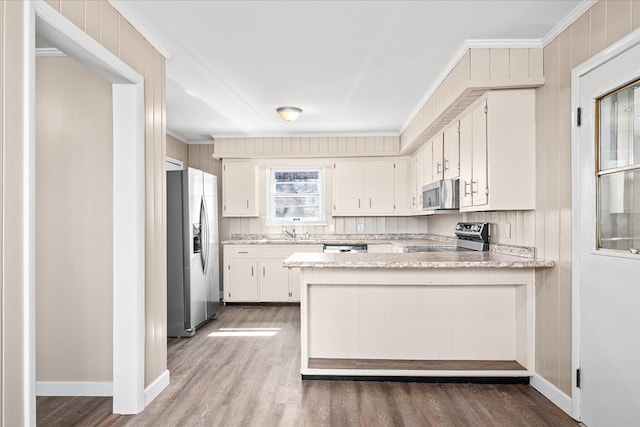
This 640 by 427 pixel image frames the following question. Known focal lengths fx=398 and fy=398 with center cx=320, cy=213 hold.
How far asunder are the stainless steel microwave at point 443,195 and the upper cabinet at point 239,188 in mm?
2622

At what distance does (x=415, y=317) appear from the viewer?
3025mm

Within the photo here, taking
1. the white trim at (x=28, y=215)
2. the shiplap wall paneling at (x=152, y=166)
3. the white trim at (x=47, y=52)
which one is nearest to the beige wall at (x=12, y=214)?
the white trim at (x=28, y=215)

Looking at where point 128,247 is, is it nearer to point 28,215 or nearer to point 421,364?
point 28,215

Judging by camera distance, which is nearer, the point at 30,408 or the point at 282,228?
the point at 30,408

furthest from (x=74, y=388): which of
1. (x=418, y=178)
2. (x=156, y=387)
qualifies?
(x=418, y=178)

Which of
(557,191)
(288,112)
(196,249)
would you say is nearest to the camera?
(557,191)

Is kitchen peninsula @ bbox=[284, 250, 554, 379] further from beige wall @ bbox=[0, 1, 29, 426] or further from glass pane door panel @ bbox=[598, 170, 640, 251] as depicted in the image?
beige wall @ bbox=[0, 1, 29, 426]

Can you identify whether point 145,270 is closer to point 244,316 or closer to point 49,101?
point 49,101

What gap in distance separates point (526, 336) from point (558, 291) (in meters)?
0.49

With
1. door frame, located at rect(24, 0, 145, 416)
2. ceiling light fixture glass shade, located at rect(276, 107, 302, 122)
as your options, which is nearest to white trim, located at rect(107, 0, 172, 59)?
door frame, located at rect(24, 0, 145, 416)

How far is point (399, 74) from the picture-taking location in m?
3.45

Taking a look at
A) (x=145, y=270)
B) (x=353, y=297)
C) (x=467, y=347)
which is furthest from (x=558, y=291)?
(x=145, y=270)

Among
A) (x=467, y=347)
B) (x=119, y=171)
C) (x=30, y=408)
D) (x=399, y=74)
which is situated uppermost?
(x=399, y=74)

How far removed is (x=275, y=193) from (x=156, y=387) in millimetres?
3820
